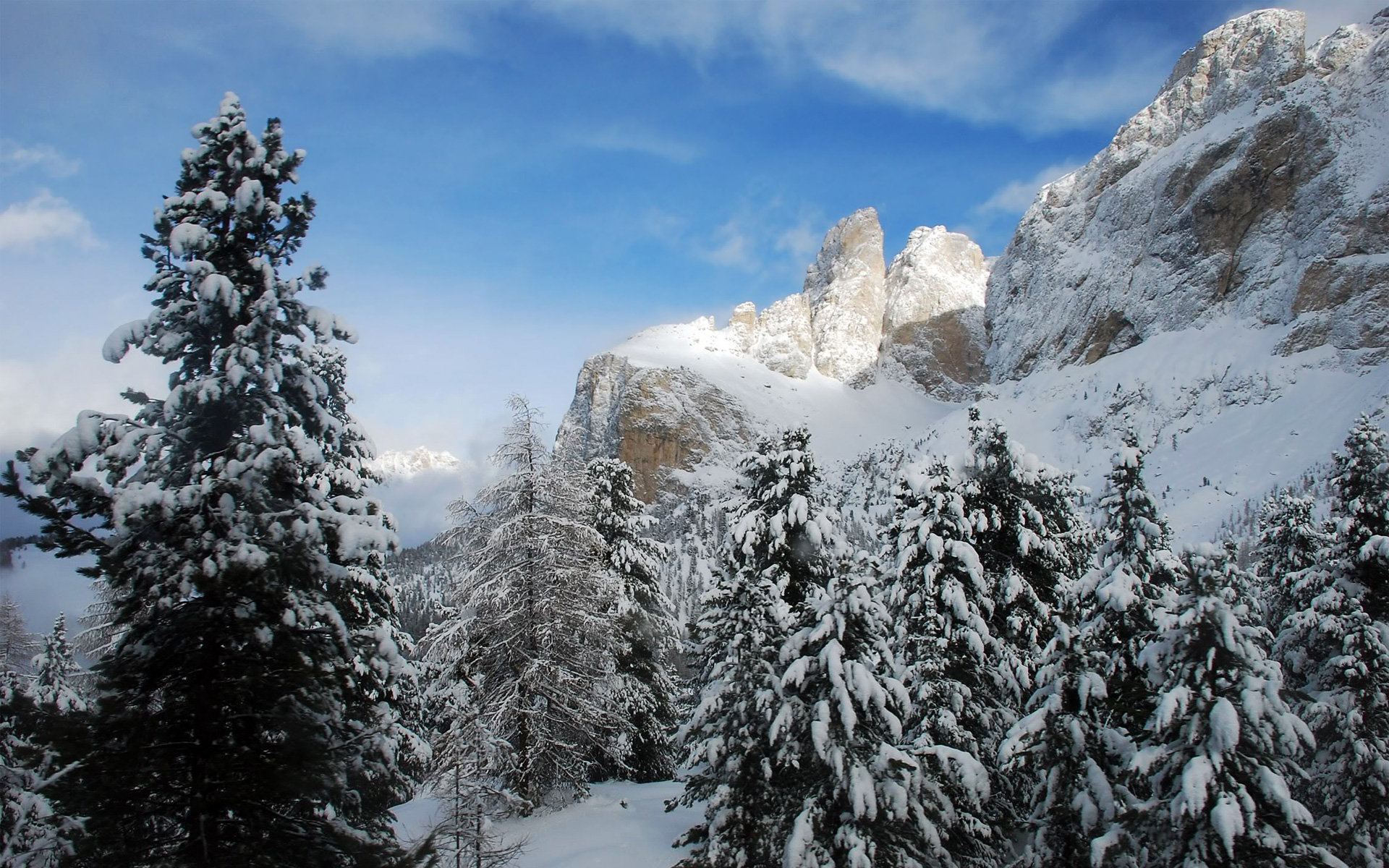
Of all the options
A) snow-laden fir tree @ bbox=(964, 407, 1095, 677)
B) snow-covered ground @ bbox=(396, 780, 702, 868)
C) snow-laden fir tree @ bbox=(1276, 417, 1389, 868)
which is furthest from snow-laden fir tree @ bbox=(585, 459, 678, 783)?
snow-laden fir tree @ bbox=(1276, 417, 1389, 868)

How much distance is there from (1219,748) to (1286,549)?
1650 centimetres

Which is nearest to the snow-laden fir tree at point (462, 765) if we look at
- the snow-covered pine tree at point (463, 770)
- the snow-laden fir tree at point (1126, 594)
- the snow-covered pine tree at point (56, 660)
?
the snow-covered pine tree at point (463, 770)

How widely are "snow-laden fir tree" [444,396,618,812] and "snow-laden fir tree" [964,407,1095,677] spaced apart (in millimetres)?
9335

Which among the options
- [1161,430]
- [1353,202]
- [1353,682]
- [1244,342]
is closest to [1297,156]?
[1353,202]

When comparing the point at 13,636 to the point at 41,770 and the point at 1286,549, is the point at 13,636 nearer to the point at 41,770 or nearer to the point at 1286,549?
the point at 41,770

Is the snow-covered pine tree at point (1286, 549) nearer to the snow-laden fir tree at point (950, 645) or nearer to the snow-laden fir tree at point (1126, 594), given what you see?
the snow-laden fir tree at point (1126, 594)

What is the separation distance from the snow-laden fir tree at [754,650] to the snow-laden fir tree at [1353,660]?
10870mm

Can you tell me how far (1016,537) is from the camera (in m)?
16.5

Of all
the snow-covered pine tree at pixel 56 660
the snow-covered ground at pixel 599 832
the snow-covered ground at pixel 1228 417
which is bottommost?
the snow-covered ground at pixel 599 832

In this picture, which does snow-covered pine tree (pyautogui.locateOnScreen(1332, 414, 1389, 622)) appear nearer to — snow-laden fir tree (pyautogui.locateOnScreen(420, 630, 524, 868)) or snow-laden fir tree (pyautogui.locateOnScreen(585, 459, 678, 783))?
snow-laden fir tree (pyautogui.locateOnScreen(585, 459, 678, 783))

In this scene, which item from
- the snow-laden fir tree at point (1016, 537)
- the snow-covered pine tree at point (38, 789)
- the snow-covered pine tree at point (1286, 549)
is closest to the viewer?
the snow-covered pine tree at point (38, 789)

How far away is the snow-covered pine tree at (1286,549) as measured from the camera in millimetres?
20719

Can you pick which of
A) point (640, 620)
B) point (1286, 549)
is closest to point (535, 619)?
point (640, 620)

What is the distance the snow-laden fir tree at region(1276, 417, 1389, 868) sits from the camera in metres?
14.9
